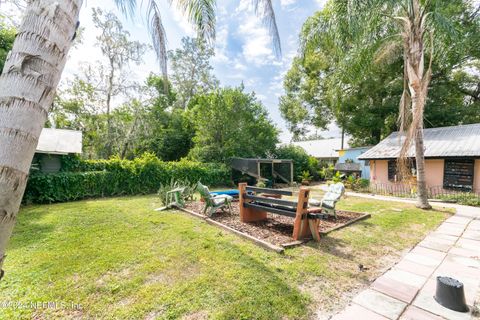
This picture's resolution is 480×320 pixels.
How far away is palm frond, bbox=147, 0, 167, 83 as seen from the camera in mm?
2824

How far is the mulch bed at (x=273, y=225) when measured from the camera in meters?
4.59

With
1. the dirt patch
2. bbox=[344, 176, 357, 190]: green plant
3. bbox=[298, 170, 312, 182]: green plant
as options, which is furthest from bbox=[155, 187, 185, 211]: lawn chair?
bbox=[298, 170, 312, 182]: green plant

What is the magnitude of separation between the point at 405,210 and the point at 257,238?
5995mm

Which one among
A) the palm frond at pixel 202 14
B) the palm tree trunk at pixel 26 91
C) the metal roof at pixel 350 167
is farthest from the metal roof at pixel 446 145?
the palm tree trunk at pixel 26 91

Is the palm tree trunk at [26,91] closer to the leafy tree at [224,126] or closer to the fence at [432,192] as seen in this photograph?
the fence at [432,192]

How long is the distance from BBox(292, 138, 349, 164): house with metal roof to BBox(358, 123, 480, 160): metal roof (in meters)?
10.6

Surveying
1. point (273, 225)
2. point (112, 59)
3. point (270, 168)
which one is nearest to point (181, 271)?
point (273, 225)

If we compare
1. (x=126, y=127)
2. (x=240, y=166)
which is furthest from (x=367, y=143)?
(x=126, y=127)

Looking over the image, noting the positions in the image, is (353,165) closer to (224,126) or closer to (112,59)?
(224,126)

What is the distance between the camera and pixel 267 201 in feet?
16.3

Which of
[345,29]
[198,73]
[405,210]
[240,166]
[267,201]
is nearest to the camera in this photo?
[267,201]

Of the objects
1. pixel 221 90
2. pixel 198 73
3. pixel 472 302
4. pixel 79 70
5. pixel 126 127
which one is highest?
pixel 198 73

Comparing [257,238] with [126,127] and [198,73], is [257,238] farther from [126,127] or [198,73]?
[198,73]

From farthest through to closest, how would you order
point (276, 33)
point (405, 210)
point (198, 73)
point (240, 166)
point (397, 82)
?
point (198, 73)
point (397, 82)
point (240, 166)
point (405, 210)
point (276, 33)
